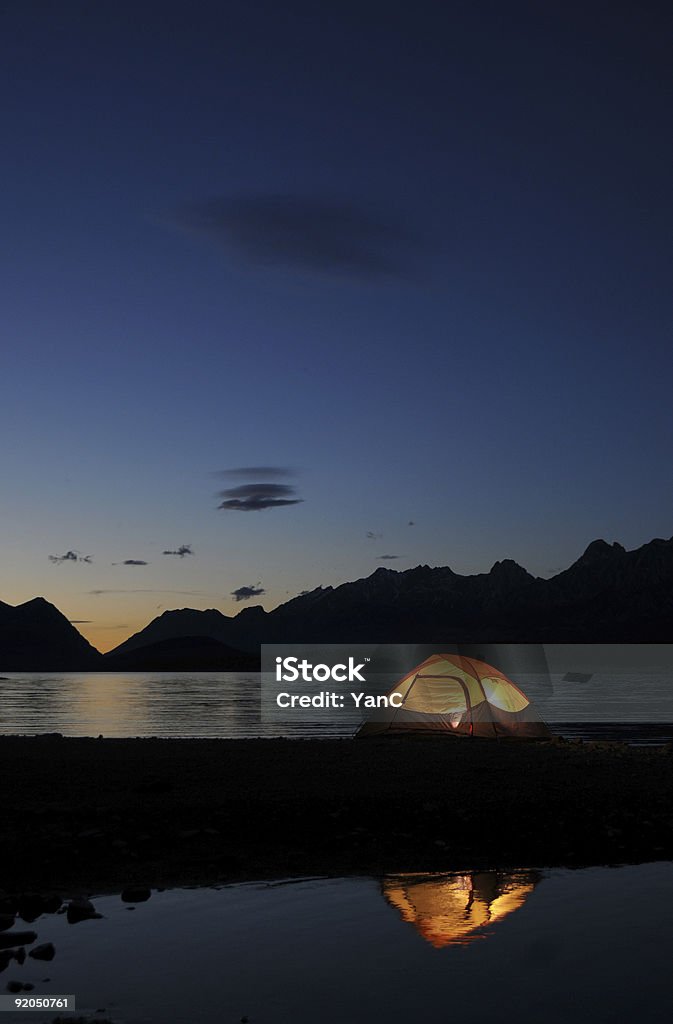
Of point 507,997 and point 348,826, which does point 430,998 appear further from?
point 348,826

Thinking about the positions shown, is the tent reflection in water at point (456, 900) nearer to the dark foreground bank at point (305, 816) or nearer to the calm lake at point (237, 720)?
the dark foreground bank at point (305, 816)

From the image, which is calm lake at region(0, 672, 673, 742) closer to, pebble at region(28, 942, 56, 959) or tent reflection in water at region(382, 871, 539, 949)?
tent reflection in water at region(382, 871, 539, 949)

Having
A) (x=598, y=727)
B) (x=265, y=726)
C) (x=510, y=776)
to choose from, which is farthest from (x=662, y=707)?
(x=510, y=776)

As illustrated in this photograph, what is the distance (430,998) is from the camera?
10.3 meters

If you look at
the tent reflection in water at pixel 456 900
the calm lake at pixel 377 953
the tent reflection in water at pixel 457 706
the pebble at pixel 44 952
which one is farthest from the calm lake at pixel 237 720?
the pebble at pixel 44 952

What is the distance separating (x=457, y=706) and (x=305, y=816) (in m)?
17.2

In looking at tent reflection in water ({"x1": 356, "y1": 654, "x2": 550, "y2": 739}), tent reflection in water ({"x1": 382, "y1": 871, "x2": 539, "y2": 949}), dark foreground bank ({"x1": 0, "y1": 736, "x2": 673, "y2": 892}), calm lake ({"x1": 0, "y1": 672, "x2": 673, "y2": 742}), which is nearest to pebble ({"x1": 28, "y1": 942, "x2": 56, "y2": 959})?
dark foreground bank ({"x1": 0, "y1": 736, "x2": 673, "y2": 892})

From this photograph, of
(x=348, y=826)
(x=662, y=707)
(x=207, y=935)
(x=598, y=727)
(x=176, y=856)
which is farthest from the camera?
(x=662, y=707)

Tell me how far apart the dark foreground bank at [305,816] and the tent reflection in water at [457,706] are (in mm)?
7417

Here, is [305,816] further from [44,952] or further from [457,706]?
[457,706]

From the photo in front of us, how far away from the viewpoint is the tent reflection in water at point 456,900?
1257 centimetres

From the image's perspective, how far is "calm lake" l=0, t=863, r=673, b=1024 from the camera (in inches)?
394

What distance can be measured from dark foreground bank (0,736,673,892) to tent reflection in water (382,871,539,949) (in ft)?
2.24

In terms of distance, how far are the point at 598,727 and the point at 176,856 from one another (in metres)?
38.4
